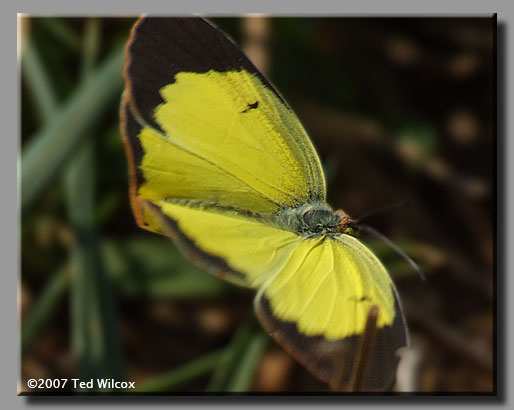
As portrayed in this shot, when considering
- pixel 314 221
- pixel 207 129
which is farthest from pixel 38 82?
pixel 314 221

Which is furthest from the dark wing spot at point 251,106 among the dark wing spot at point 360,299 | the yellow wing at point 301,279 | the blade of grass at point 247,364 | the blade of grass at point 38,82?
the blade of grass at point 38,82

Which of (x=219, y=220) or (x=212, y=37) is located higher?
(x=212, y=37)

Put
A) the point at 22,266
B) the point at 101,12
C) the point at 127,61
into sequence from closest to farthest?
the point at 127,61, the point at 101,12, the point at 22,266

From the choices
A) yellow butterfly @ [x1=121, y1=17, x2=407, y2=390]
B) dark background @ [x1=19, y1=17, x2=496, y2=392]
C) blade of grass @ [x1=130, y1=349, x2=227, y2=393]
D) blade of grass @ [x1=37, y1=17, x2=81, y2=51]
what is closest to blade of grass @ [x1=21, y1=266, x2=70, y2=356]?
dark background @ [x1=19, y1=17, x2=496, y2=392]

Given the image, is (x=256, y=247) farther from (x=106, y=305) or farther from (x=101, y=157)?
(x=101, y=157)

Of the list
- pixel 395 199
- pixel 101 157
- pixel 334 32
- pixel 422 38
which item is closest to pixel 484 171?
pixel 395 199

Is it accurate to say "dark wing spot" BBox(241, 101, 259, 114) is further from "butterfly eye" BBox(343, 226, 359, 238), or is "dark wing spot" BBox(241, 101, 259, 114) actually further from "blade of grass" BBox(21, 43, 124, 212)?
"blade of grass" BBox(21, 43, 124, 212)
